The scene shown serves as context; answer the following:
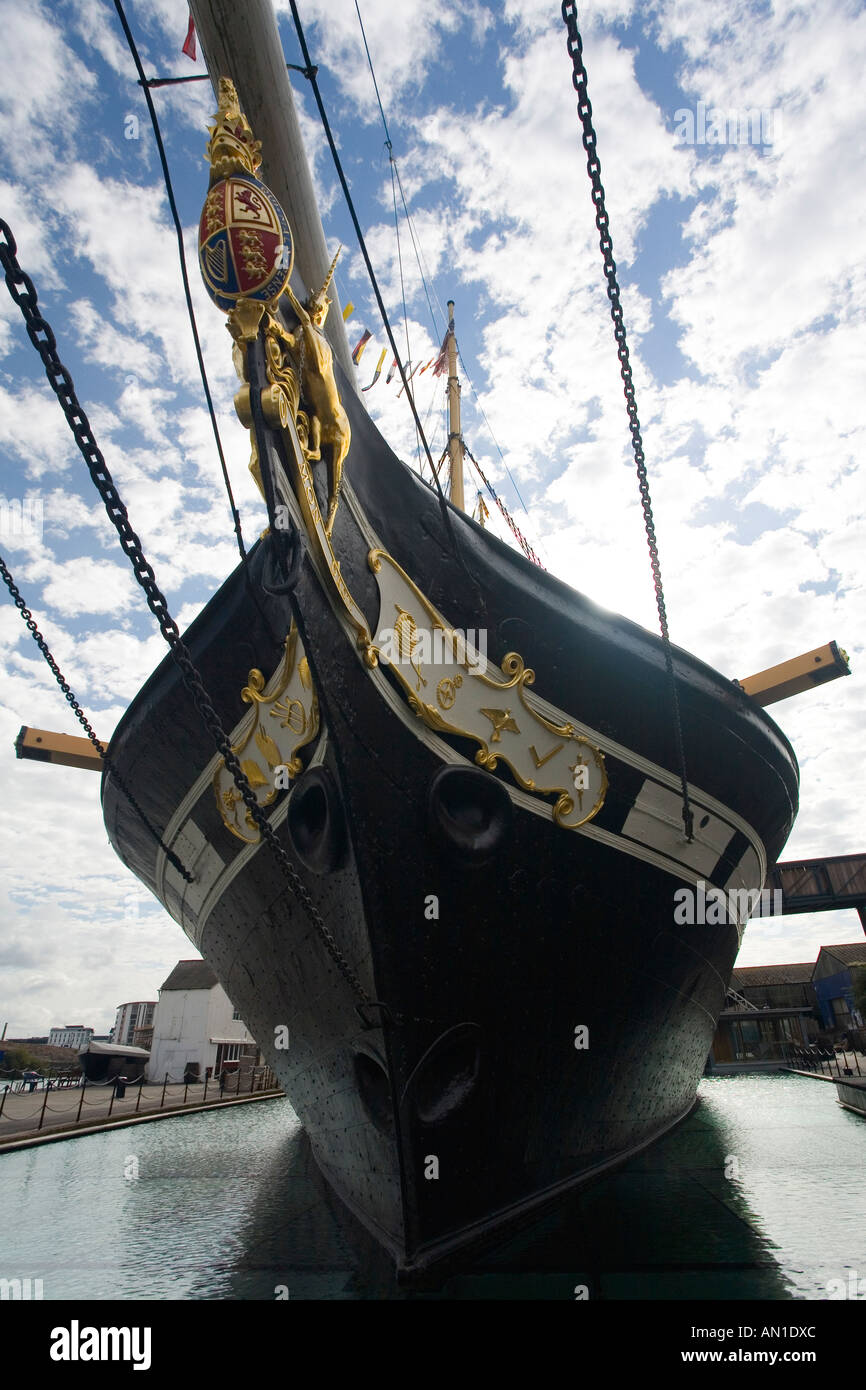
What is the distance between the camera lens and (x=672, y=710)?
4523 millimetres

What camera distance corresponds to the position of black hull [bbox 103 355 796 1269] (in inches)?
142

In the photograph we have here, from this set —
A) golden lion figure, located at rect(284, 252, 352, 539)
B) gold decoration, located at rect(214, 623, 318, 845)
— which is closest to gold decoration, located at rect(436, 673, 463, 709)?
gold decoration, located at rect(214, 623, 318, 845)

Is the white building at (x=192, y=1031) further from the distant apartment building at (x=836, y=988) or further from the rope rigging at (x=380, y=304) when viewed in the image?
the rope rigging at (x=380, y=304)

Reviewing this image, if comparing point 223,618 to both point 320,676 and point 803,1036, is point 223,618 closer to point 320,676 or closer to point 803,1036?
point 320,676

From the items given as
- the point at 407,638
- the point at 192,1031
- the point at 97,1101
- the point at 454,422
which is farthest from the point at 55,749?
the point at 192,1031

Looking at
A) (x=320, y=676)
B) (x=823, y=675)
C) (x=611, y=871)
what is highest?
(x=823, y=675)

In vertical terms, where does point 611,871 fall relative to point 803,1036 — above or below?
above

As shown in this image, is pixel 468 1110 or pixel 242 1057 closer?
pixel 468 1110

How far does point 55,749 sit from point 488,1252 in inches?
241

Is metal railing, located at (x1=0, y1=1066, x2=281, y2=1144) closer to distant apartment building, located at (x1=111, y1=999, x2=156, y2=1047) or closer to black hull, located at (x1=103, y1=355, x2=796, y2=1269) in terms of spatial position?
black hull, located at (x1=103, y1=355, x2=796, y2=1269)

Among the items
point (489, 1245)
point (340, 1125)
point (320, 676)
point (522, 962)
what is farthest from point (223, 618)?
point (489, 1245)

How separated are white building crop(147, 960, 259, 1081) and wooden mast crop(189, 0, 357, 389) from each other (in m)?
29.3
